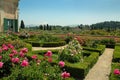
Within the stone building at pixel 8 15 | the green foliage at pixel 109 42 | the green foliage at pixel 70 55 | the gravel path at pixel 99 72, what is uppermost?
the stone building at pixel 8 15

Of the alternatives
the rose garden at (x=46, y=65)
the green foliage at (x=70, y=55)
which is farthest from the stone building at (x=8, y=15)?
the green foliage at (x=70, y=55)

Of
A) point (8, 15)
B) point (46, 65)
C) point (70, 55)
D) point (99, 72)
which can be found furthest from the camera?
point (8, 15)

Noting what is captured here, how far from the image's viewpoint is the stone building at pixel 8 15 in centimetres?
1907

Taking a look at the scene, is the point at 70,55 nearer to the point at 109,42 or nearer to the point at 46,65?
the point at 46,65

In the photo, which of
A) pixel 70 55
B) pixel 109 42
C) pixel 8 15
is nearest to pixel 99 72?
pixel 70 55

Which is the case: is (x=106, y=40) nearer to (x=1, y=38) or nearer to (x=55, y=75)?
(x=1, y=38)

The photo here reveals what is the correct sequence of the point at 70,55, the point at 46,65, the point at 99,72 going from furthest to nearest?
the point at 70,55 < the point at 99,72 < the point at 46,65

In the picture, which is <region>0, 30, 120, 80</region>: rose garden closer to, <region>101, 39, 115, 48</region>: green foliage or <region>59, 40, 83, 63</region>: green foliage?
<region>59, 40, 83, 63</region>: green foliage

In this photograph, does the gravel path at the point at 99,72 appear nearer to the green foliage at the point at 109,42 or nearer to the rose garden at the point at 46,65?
the rose garden at the point at 46,65

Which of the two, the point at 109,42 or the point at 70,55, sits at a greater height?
the point at 70,55

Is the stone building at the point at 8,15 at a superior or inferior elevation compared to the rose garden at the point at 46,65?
superior

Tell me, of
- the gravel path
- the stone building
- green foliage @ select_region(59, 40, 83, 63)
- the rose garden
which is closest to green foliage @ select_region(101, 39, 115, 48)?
the rose garden

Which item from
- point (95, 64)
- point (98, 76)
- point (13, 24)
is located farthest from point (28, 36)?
point (98, 76)

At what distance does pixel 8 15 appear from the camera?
20141 millimetres
